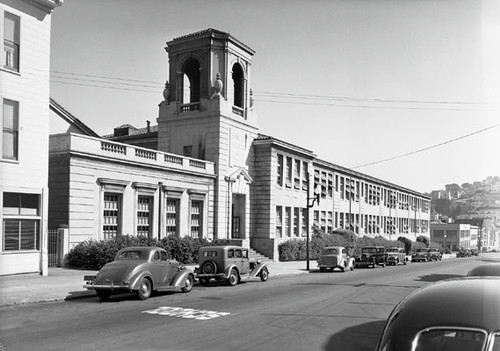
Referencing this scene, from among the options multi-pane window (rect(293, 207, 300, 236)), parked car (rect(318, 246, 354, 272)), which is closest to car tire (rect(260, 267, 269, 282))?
parked car (rect(318, 246, 354, 272))

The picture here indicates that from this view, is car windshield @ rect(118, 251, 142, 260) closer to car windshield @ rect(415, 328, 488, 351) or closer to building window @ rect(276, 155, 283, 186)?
car windshield @ rect(415, 328, 488, 351)

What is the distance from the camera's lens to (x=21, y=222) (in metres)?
20.2

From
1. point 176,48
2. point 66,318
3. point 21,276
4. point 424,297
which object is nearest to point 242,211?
point 176,48

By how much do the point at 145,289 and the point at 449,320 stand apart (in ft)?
42.7

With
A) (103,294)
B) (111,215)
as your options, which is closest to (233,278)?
(103,294)

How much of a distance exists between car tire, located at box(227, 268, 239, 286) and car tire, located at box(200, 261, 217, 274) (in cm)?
73

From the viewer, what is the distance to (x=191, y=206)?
1304 inches

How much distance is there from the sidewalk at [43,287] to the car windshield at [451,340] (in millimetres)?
12964

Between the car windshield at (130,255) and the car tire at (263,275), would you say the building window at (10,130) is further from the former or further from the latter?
the car tire at (263,275)

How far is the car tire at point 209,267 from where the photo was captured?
20328 mm

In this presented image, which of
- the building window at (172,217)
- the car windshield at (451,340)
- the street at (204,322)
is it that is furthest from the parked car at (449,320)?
the building window at (172,217)

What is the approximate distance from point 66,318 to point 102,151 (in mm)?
15410

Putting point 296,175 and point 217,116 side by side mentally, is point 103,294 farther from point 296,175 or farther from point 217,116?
point 296,175

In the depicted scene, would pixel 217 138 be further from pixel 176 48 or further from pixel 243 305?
pixel 243 305
